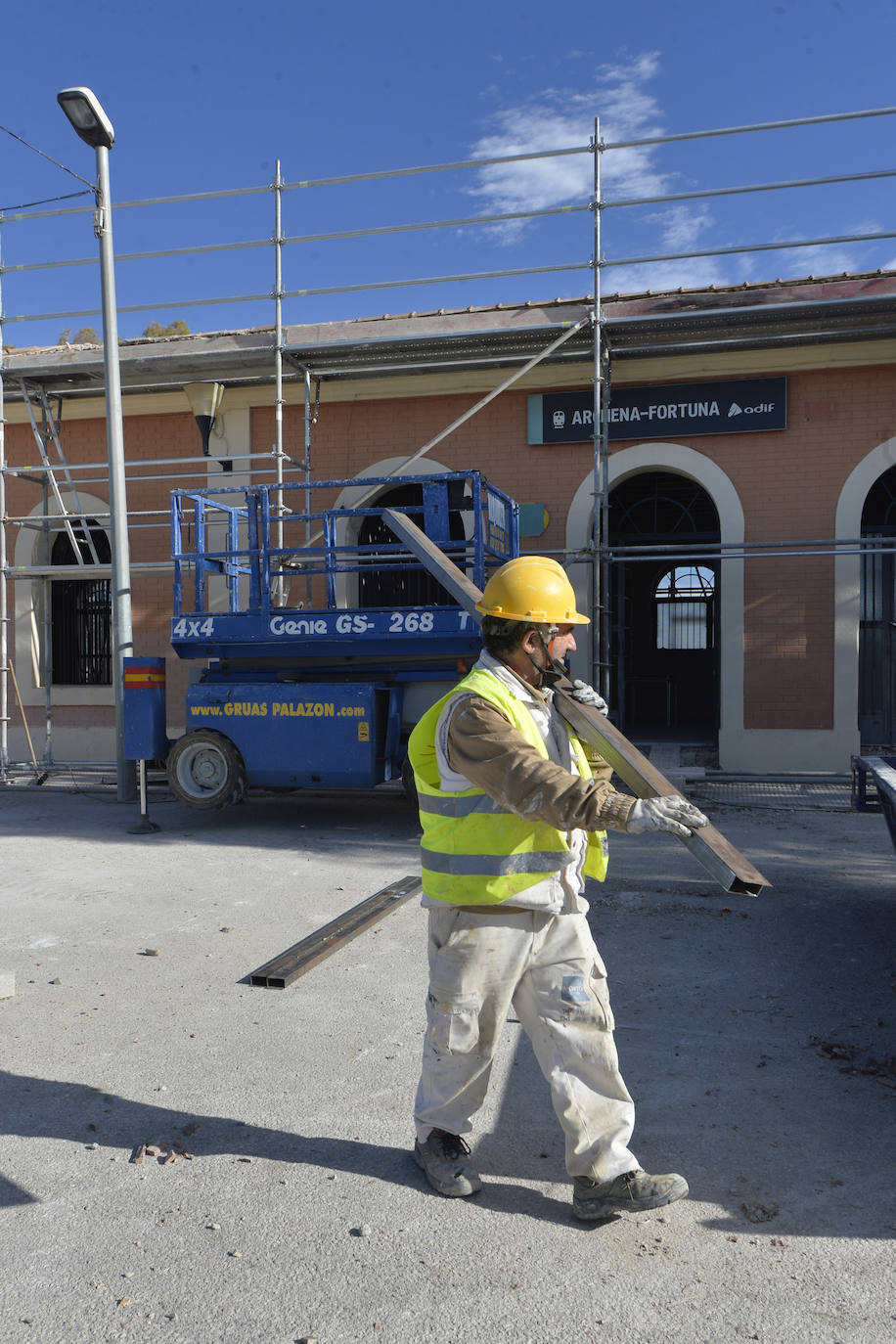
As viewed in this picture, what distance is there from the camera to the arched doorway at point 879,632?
11305 mm

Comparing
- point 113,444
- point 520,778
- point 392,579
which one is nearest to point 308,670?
point 113,444

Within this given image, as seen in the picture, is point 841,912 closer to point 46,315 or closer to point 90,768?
point 90,768

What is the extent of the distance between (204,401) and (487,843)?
9.72m

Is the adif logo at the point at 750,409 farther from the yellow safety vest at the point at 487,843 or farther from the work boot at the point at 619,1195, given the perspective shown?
the work boot at the point at 619,1195

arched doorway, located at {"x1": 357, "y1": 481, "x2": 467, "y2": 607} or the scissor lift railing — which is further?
arched doorway, located at {"x1": 357, "y1": 481, "x2": 467, "y2": 607}

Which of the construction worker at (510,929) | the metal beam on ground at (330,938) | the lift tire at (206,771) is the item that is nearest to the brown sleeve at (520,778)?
the construction worker at (510,929)

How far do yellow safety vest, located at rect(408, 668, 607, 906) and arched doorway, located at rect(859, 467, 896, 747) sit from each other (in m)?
9.55

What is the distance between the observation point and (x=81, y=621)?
1338cm

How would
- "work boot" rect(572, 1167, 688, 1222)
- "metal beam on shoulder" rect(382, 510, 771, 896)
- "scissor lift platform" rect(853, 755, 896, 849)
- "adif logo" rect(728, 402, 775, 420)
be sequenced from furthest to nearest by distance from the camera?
"adif logo" rect(728, 402, 775, 420)
"scissor lift platform" rect(853, 755, 896, 849)
"work boot" rect(572, 1167, 688, 1222)
"metal beam on shoulder" rect(382, 510, 771, 896)

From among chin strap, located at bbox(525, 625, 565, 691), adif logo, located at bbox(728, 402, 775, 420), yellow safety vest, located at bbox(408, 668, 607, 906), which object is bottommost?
yellow safety vest, located at bbox(408, 668, 607, 906)

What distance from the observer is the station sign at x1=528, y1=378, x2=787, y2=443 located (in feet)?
35.9

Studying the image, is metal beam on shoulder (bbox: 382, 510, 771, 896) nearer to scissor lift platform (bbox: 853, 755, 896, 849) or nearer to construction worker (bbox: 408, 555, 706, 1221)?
construction worker (bbox: 408, 555, 706, 1221)

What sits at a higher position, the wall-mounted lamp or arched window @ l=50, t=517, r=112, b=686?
the wall-mounted lamp

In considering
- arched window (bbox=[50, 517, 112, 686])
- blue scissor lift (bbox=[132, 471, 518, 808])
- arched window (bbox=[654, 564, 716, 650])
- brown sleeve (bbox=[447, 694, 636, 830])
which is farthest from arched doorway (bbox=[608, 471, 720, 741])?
brown sleeve (bbox=[447, 694, 636, 830])
